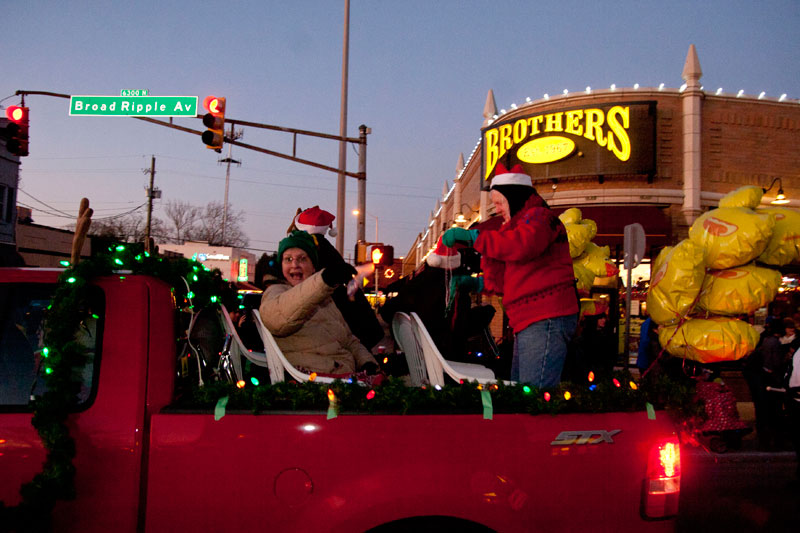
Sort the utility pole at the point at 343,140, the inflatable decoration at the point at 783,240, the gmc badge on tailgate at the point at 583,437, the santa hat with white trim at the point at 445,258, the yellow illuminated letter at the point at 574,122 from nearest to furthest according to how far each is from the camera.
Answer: the gmc badge on tailgate at the point at 583,437, the santa hat with white trim at the point at 445,258, the inflatable decoration at the point at 783,240, the utility pole at the point at 343,140, the yellow illuminated letter at the point at 574,122

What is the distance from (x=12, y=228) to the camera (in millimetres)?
23844

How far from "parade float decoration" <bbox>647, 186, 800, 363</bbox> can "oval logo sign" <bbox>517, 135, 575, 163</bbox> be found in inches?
335

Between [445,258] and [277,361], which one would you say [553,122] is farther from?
[277,361]

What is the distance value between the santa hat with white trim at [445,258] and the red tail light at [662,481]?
71.8 inches

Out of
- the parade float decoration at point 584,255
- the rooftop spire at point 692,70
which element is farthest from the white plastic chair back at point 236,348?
the rooftop spire at point 692,70

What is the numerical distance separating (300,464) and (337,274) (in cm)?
82

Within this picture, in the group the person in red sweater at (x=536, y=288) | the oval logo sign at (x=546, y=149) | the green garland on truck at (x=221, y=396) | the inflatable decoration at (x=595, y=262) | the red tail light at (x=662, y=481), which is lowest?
the red tail light at (x=662, y=481)

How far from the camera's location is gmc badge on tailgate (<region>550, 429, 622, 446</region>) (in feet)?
6.84

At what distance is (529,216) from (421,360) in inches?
39.1

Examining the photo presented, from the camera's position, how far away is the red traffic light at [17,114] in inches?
458

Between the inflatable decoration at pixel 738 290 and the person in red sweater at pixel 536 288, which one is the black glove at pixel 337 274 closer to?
the person in red sweater at pixel 536 288

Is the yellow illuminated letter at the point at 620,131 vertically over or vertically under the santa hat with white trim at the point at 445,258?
over

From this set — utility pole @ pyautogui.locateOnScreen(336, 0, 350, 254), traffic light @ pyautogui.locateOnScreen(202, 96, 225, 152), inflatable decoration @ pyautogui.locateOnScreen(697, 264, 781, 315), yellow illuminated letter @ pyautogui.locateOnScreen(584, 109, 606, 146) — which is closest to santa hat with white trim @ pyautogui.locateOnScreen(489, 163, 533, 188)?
inflatable decoration @ pyautogui.locateOnScreen(697, 264, 781, 315)

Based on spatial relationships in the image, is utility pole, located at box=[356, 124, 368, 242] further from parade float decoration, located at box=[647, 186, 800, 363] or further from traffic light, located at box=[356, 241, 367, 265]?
parade float decoration, located at box=[647, 186, 800, 363]
